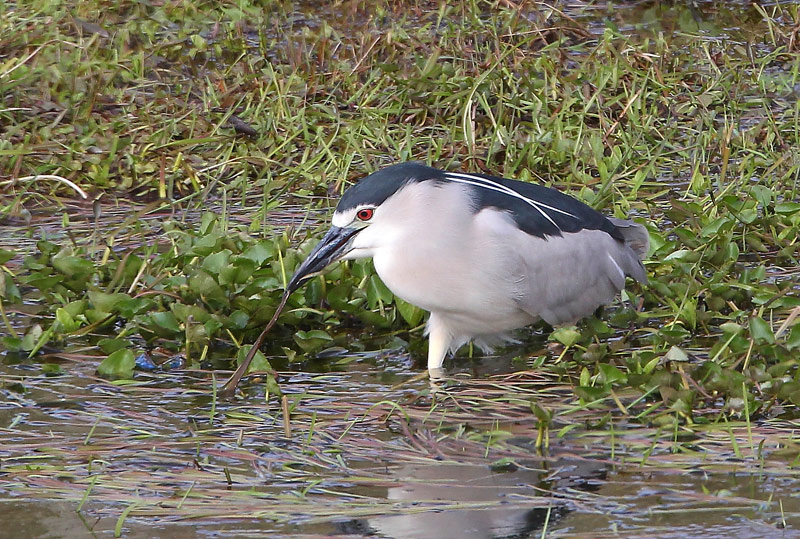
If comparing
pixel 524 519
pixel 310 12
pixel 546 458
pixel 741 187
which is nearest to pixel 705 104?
pixel 741 187

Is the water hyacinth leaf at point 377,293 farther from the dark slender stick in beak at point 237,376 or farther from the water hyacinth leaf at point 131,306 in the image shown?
the water hyacinth leaf at point 131,306

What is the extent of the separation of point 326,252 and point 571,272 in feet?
2.97

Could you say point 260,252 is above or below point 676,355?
below

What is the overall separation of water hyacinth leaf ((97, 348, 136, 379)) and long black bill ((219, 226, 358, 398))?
0.34m

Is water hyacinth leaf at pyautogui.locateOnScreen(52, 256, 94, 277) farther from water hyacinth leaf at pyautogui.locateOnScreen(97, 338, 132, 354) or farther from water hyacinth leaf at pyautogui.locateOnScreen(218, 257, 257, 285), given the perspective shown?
water hyacinth leaf at pyautogui.locateOnScreen(218, 257, 257, 285)

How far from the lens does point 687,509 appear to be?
10.9 ft

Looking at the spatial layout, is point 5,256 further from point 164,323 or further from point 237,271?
→ point 237,271

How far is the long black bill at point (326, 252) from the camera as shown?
171 inches

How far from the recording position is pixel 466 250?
4281 mm

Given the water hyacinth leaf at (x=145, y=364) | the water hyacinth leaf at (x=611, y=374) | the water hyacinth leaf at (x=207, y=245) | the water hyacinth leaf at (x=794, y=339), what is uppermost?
the water hyacinth leaf at (x=794, y=339)

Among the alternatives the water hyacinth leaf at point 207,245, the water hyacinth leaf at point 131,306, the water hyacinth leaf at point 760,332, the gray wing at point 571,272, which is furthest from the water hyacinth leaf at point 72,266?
the water hyacinth leaf at point 760,332

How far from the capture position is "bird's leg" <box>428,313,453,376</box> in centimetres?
444

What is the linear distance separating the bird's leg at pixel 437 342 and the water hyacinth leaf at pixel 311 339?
0.37 meters

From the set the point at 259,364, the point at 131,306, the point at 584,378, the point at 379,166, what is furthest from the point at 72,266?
the point at 584,378
